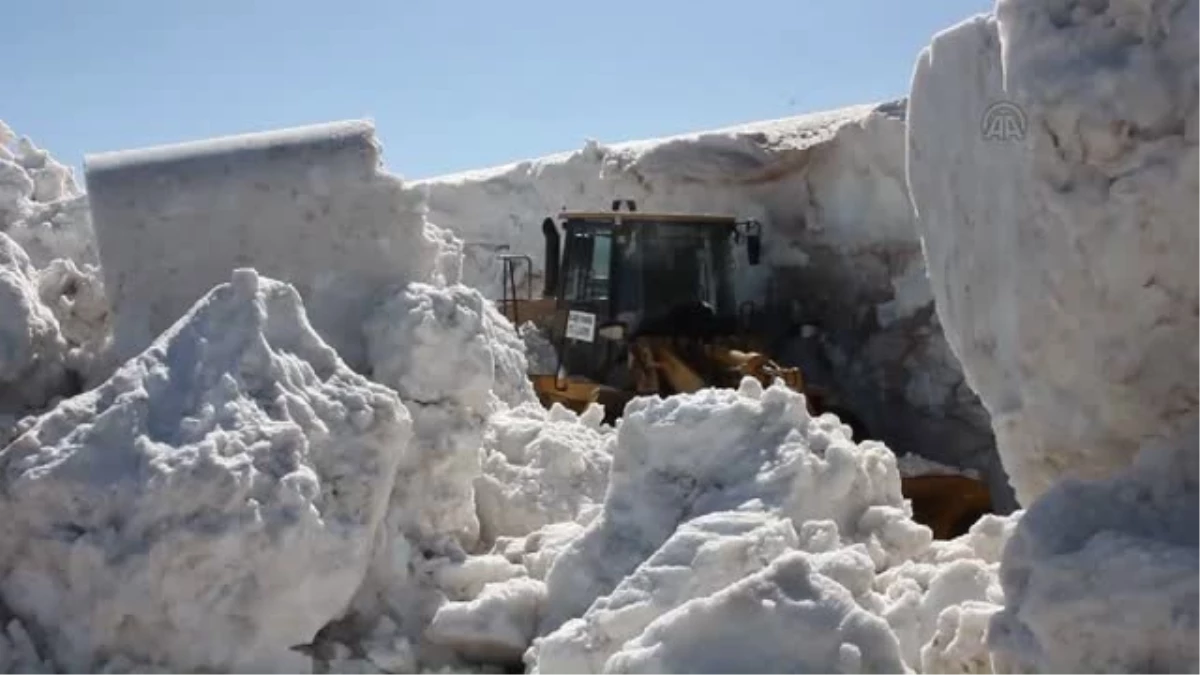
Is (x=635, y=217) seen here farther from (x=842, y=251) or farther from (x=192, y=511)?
(x=192, y=511)

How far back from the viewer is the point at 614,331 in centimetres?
834

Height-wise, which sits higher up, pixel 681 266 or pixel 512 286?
pixel 681 266

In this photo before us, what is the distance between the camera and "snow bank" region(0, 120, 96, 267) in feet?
17.9

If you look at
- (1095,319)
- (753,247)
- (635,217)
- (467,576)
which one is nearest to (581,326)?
(635,217)

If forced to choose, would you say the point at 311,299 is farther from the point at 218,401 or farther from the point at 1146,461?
the point at 1146,461

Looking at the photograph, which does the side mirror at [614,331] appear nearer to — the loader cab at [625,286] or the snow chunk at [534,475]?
the loader cab at [625,286]

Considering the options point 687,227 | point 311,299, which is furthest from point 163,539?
point 687,227

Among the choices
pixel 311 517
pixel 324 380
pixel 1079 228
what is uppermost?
pixel 1079 228

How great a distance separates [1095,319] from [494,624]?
1.91 m

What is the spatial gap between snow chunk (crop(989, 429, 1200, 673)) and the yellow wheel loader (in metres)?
5.59

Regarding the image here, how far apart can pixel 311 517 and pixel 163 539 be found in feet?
1.11

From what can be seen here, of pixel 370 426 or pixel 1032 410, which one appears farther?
pixel 370 426

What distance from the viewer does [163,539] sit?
10.8 feet

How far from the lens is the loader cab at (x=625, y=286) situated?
8398mm
